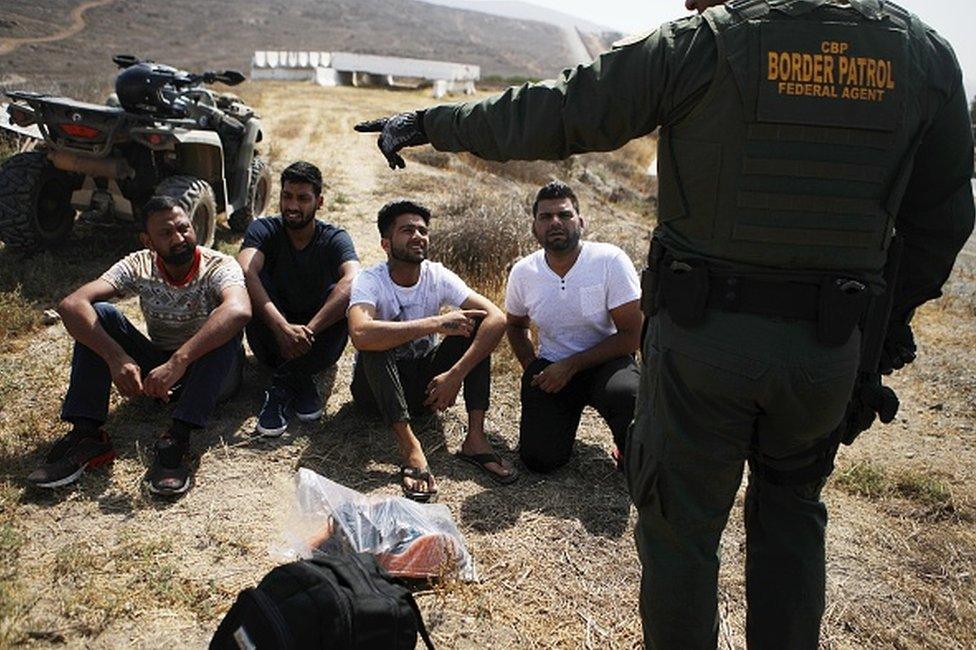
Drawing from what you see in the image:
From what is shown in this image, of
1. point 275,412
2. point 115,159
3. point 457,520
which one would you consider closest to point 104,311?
point 275,412

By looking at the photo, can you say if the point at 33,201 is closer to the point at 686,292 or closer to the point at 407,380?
the point at 407,380

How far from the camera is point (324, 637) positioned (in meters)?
1.61

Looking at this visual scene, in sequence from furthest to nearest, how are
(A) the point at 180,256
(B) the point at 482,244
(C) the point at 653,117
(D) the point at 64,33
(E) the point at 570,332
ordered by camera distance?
(D) the point at 64,33 < (B) the point at 482,244 < (E) the point at 570,332 < (A) the point at 180,256 < (C) the point at 653,117

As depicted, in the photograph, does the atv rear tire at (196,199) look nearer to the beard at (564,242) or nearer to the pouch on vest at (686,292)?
the beard at (564,242)

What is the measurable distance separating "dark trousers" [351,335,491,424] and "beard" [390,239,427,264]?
370 mm

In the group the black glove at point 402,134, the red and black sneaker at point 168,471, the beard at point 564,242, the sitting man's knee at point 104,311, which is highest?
the black glove at point 402,134

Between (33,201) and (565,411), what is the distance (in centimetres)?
367

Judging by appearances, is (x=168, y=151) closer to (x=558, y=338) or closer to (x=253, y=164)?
(x=253, y=164)

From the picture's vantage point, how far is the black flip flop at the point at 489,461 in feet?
10.2

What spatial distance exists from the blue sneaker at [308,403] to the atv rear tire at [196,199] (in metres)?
1.63

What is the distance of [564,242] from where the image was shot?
3268mm

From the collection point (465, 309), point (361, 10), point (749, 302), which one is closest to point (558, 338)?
point (465, 309)

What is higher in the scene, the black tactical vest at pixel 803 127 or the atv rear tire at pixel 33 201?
the black tactical vest at pixel 803 127

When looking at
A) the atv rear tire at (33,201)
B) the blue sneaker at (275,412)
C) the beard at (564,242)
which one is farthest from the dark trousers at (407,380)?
the atv rear tire at (33,201)
